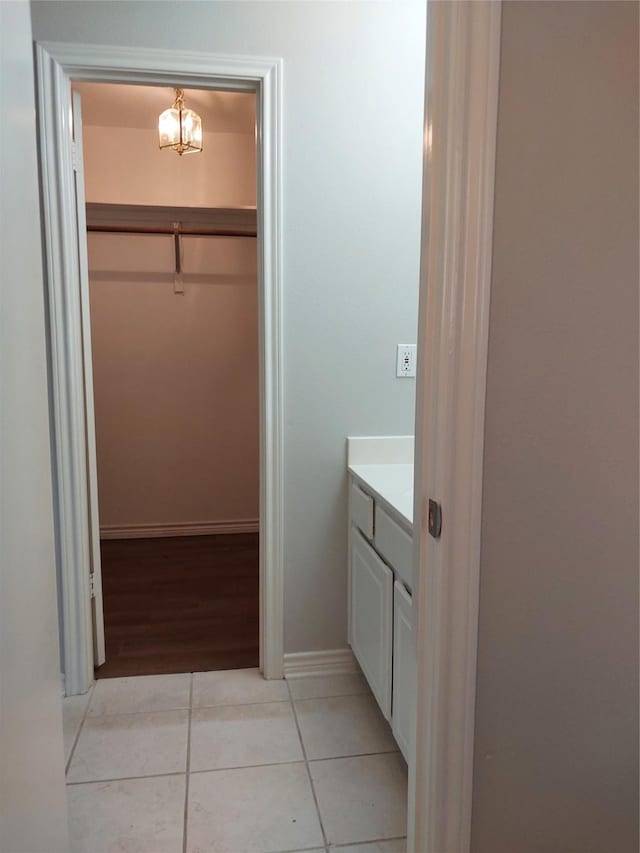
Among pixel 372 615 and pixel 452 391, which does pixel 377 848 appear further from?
pixel 452 391

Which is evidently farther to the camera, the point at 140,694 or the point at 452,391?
the point at 140,694

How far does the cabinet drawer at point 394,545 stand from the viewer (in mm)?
1564

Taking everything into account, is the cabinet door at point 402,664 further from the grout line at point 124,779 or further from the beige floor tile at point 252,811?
the grout line at point 124,779

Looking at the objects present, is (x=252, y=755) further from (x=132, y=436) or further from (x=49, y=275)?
(x=132, y=436)

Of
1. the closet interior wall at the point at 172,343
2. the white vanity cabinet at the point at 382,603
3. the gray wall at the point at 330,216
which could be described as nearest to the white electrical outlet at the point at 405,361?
the gray wall at the point at 330,216

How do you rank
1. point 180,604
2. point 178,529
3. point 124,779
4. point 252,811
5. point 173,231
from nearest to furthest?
point 252,811 → point 124,779 → point 180,604 → point 173,231 → point 178,529

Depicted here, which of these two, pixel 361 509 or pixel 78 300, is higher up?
pixel 78 300

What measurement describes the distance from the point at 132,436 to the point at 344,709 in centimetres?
245

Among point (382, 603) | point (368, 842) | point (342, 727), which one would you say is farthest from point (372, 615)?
point (368, 842)

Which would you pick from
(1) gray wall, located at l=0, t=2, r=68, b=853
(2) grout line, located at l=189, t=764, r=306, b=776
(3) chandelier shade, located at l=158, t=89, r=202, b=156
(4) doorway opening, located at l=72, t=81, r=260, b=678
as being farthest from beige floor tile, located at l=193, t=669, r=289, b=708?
(3) chandelier shade, located at l=158, t=89, r=202, b=156

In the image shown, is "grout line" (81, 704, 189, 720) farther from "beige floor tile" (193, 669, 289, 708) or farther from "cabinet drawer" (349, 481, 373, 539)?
"cabinet drawer" (349, 481, 373, 539)

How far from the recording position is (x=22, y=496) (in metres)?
1.00

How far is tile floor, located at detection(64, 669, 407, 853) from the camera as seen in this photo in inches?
60.2

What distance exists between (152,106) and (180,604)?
2646 mm
